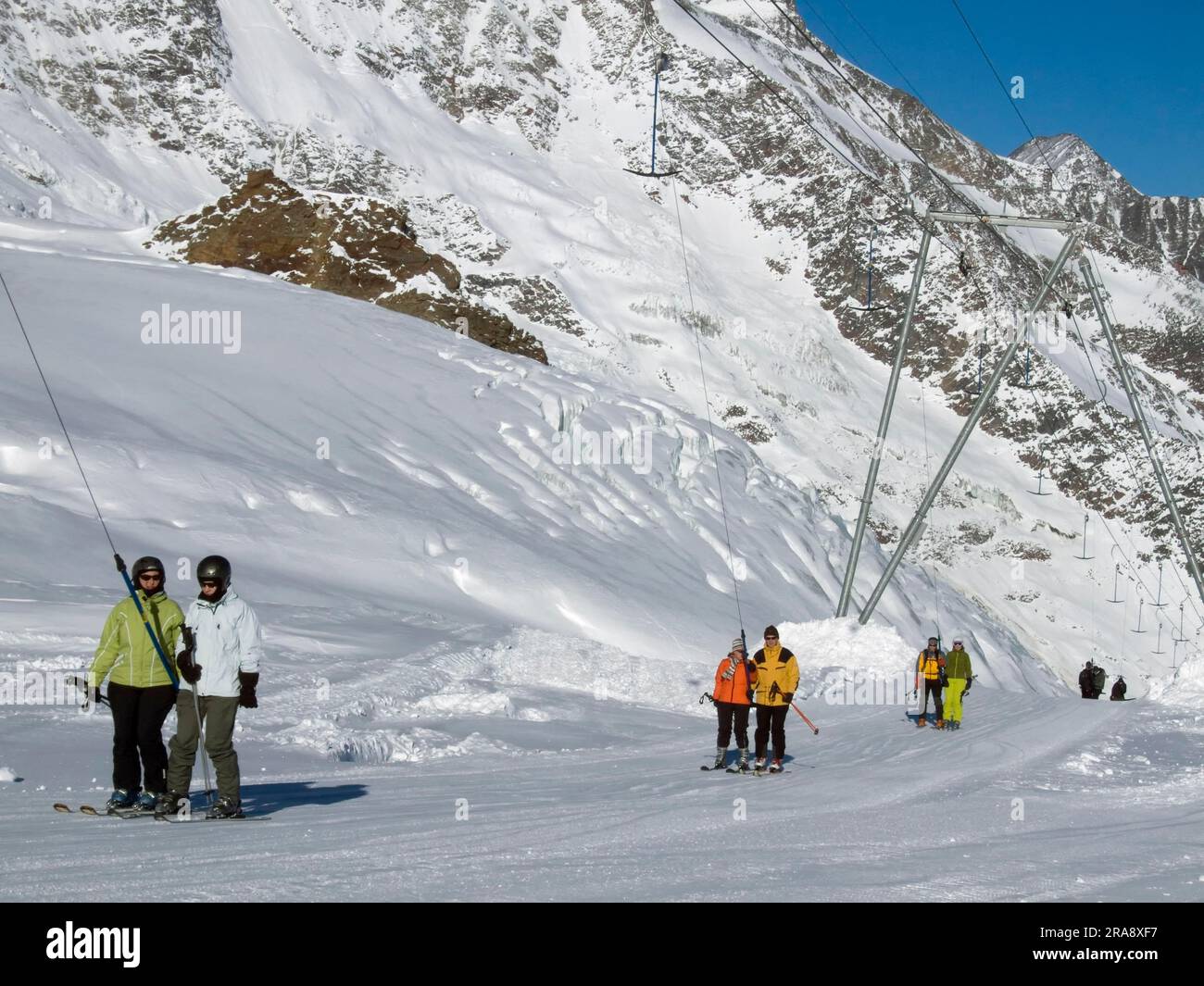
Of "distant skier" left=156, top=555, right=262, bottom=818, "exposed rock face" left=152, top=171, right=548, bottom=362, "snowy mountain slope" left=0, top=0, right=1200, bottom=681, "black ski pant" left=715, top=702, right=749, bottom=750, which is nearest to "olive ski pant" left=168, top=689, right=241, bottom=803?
"distant skier" left=156, top=555, right=262, bottom=818

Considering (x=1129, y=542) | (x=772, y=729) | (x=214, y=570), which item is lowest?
(x=772, y=729)

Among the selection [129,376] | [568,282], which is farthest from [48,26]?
[129,376]

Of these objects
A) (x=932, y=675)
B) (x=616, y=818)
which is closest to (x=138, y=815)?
(x=616, y=818)

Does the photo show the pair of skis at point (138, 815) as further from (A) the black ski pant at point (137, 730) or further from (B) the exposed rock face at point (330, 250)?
(B) the exposed rock face at point (330, 250)

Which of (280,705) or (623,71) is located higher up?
(623,71)

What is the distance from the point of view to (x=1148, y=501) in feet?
496

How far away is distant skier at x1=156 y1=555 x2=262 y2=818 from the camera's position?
7.71 meters

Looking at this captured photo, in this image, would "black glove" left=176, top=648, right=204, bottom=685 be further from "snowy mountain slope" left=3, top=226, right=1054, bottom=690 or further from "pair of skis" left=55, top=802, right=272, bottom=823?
"snowy mountain slope" left=3, top=226, right=1054, bottom=690

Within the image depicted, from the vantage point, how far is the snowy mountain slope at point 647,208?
11062cm

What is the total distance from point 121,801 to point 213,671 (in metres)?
0.93

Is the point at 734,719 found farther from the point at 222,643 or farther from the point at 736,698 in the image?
the point at 222,643

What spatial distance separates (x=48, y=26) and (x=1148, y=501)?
117881 millimetres

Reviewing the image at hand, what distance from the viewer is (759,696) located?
12250mm

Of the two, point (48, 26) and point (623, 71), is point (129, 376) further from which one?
point (623, 71)
